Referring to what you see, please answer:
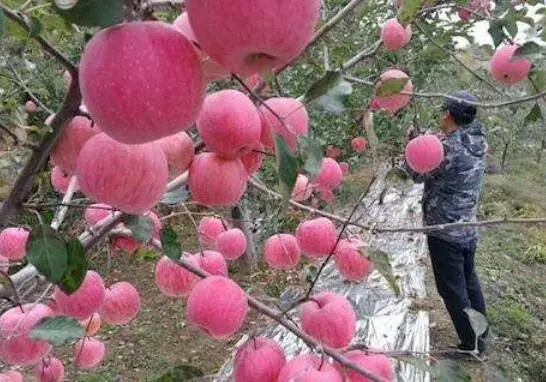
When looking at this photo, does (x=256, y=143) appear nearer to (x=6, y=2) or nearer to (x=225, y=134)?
(x=225, y=134)

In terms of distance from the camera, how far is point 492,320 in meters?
3.69

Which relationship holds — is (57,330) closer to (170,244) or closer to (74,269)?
(74,269)

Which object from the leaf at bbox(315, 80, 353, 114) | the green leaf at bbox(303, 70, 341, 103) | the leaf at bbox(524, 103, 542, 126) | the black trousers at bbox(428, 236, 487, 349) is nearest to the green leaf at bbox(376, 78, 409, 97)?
the leaf at bbox(315, 80, 353, 114)

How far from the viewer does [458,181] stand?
2.83 metres

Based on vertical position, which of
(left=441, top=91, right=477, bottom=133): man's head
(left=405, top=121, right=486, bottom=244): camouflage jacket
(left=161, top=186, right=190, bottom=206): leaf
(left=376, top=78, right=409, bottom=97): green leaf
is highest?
(left=376, top=78, right=409, bottom=97): green leaf

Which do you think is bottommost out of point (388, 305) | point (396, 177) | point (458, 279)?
point (388, 305)

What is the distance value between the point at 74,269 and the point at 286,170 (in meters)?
0.36

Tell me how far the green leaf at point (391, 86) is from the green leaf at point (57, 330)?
517mm

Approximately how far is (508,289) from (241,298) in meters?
3.65

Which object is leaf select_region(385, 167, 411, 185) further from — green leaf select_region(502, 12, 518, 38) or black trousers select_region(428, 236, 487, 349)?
black trousers select_region(428, 236, 487, 349)

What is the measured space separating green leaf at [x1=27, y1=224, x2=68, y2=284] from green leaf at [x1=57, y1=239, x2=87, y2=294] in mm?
22

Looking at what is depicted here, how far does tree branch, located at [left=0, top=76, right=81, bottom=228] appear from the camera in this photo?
0.61 meters

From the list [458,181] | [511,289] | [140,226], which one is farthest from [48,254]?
[511,289]

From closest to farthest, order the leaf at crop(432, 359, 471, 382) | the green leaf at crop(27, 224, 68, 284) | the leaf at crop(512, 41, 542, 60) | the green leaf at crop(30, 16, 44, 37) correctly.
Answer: the green leaf at crop(30, 16, 44, 37) < the green leaf at crop(27, 224, 68, 284) < the leaf at crop(432, 359, 471, 382) < the leaf at crop(512, 41, 542, 60)
